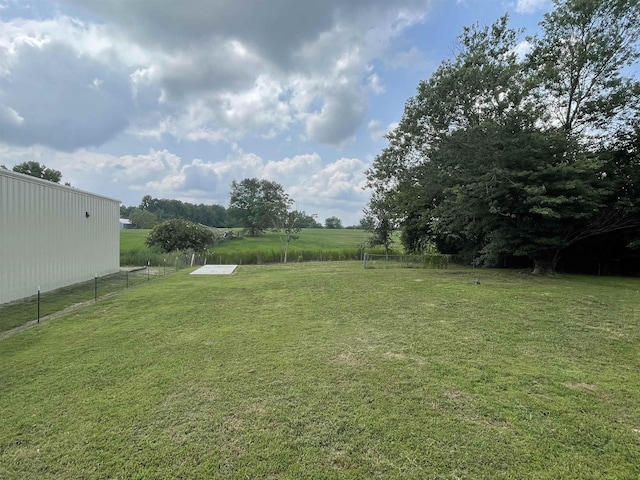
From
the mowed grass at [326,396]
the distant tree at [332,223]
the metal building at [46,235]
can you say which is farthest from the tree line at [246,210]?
the mowed grass at [326,396]

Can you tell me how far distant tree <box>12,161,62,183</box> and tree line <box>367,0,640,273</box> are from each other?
38758mm

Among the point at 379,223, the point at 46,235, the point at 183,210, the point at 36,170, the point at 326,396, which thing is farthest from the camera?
the point at 183,210

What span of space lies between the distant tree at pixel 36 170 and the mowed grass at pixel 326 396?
38.1 meters

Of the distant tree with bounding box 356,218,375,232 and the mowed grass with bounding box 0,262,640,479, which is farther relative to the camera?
the distant tree with bounding box 356,218,375,232

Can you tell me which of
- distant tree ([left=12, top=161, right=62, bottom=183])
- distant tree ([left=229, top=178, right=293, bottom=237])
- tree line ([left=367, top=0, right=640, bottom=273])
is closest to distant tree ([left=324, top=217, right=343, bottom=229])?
distant tree ([left=229, top=178, right=293, bottom=237])

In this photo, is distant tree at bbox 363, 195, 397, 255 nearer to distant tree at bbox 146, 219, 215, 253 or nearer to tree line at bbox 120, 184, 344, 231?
tree line at bbox 120, 184, 344, 231

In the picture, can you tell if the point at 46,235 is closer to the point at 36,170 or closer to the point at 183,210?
the point at 36,170

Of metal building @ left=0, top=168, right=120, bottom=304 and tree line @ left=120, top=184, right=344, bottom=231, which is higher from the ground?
tree line @ left=120, top=184, right=344, bottom=231

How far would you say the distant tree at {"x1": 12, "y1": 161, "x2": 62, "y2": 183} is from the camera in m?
33.6

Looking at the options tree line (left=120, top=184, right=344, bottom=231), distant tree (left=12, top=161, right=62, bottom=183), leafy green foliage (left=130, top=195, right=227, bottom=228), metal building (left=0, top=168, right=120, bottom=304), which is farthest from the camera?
leafy green foliage (left=130, top=195, right=227, bottom=228)

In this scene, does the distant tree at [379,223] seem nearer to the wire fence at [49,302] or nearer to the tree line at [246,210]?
the tree line at [246,210]

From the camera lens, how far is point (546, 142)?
9.31m

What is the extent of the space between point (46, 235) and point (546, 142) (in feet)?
45.9

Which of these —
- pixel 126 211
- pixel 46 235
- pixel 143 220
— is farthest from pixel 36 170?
pixel 126 211
